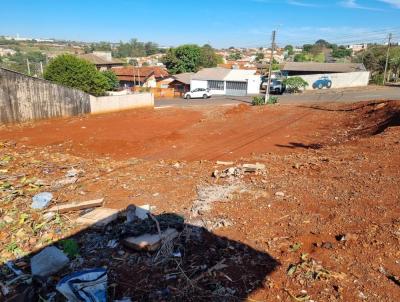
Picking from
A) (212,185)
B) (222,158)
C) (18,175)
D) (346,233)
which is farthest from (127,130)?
(346,233)

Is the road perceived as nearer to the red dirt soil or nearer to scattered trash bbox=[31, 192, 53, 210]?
the red dirt soil

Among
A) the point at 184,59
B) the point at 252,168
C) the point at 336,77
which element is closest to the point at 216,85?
the point at 336,77

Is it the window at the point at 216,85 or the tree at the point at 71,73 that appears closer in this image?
Answer: the tree at the point at 71,73

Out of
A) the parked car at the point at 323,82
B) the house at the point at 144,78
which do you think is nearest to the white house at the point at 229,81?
the house at the point at 144,78

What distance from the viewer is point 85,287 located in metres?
4.09

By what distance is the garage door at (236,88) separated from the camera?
142 ft

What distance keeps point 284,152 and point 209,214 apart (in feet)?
21.4

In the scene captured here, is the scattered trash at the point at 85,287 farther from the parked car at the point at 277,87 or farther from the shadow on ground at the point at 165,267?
the parked car at the point at 277,87

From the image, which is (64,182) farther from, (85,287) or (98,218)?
(85,287)

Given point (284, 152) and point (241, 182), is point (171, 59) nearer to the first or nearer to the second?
point (284, 152)

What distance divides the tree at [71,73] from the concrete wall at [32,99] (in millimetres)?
4976

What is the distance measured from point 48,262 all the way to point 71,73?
965 inches

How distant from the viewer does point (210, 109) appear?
24.7 meters

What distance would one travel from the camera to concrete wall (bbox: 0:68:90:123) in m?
18.9
